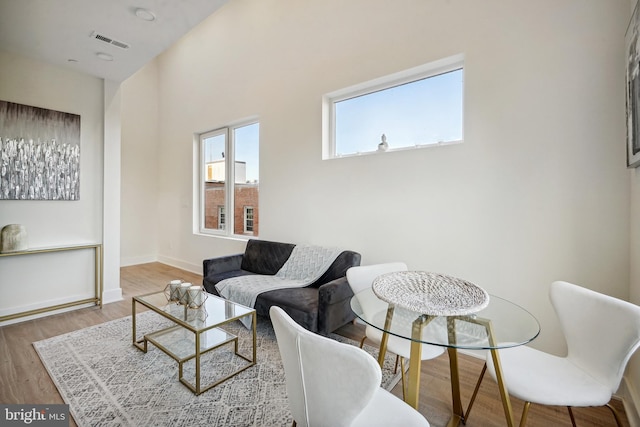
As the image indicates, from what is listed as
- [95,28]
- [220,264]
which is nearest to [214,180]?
[220,264]

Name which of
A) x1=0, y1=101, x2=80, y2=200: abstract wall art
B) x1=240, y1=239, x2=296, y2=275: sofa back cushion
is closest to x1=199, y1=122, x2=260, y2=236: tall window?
x1=240, y1=239, x2=296, y2=275: sofa back cushion

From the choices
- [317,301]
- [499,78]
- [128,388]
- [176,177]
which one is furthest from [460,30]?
[176,177]

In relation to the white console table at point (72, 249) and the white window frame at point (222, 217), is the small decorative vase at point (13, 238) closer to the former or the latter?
the white console table at point (72, 249)

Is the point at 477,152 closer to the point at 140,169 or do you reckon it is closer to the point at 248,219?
the point at 248,219

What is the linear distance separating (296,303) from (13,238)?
9.67ft

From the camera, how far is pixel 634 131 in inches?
60.7

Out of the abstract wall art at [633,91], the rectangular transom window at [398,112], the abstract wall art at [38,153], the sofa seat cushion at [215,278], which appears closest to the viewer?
the abstract wall art at [633,91]

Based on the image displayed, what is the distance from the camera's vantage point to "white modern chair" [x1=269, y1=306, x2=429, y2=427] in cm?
86

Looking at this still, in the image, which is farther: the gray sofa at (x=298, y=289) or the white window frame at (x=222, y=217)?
the white window frame at (x=222, y=217)

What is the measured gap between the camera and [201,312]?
217 centimetres

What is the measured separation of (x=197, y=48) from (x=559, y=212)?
5737 mm

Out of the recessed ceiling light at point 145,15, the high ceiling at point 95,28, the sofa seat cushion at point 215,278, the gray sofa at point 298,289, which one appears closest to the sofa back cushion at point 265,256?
the gray sofa at point 298,289

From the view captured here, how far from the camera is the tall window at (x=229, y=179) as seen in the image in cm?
439

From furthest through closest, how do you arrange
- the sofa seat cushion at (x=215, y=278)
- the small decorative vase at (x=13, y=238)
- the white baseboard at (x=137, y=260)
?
the white baseboard at (x=137, y=260), the sofa seat cushion at (x=215, y=278), the small decorative vase at (x=13, y=238)
